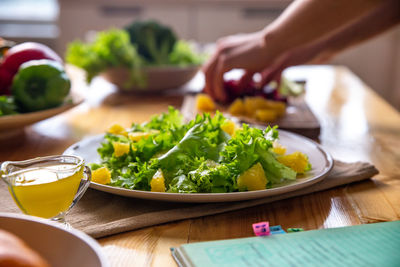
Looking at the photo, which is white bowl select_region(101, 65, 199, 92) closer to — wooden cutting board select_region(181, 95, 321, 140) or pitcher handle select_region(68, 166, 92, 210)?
wooden cutting board select_region(181, 95, 321, 140)

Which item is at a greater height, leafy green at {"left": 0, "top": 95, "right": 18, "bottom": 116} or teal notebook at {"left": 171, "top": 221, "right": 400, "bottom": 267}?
leafy green at {"left": 0, "top": 95, "right": 18, "bottom": 116}

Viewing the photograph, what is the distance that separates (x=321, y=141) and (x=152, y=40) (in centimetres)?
100

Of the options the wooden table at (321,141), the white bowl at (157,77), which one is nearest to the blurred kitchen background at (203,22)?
the wooden table at (321,141)

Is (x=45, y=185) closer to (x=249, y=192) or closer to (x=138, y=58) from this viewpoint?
(x=249, y=192)

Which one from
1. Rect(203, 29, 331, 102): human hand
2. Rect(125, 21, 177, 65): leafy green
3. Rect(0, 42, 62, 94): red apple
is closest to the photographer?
Rect(0, 42, 62, 94): red apple

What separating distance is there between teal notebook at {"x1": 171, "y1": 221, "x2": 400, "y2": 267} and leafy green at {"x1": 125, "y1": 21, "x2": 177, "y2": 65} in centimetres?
150

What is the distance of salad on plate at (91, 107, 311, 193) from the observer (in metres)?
0.80

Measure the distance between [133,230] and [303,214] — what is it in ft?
0.97

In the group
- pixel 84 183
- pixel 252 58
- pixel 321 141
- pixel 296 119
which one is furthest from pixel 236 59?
pixel 84 183

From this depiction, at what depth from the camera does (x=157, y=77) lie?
1.96m

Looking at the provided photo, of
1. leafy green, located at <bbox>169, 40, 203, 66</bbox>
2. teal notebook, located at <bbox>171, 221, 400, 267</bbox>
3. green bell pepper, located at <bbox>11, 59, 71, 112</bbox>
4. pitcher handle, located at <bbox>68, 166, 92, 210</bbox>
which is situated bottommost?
teal notebook, located at <bbox>171, 221, 400, 267</bbox>

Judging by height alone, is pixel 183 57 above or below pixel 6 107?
above

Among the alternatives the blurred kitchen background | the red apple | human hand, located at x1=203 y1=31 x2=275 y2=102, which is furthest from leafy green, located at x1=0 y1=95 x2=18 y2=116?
the blurred kitchen background

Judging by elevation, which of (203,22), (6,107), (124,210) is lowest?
(124,210)
